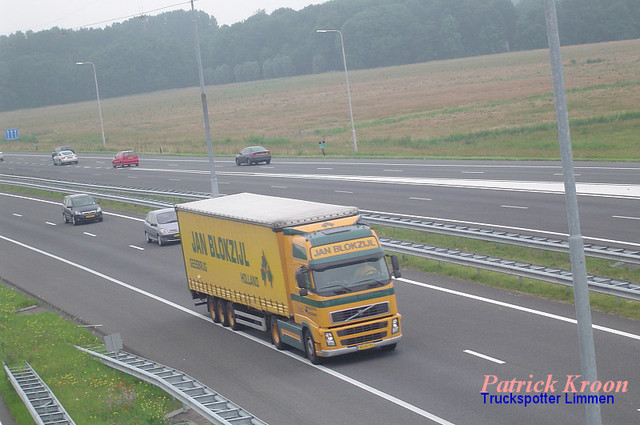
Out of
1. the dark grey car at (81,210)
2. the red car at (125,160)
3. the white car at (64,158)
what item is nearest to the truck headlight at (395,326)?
the dark grey car at (81,210)

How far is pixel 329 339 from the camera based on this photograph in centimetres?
1603

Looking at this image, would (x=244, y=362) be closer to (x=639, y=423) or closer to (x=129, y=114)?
(x=639, y=423)

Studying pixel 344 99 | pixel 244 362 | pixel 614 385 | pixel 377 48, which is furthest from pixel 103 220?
pixel 377 48

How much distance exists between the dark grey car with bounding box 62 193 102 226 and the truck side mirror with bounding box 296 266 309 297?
28.4 m

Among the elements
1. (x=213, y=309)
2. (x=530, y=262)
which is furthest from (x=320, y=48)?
(x=213, y=309)

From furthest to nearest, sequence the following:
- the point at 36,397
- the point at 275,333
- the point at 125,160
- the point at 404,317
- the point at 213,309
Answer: the point at 125,160
the point at 213,309
the point at 404,317
the point at 275,333
the point at 36,397

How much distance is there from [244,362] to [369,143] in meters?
53.7

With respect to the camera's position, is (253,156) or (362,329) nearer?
(362,329)

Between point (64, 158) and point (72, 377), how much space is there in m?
65.5

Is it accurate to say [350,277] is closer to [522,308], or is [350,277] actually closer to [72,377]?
[522,308]

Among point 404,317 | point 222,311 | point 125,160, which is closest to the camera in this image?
point 404,317

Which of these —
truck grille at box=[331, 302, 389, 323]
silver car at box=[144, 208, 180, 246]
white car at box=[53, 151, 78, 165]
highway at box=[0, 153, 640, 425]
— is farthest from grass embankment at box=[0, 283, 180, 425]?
white car at box=[53, 151, 78, 165]

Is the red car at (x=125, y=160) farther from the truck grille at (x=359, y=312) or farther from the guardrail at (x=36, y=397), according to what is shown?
the truck grille at (x=359, y=312)

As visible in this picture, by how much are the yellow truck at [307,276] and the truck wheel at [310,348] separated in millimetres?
20
